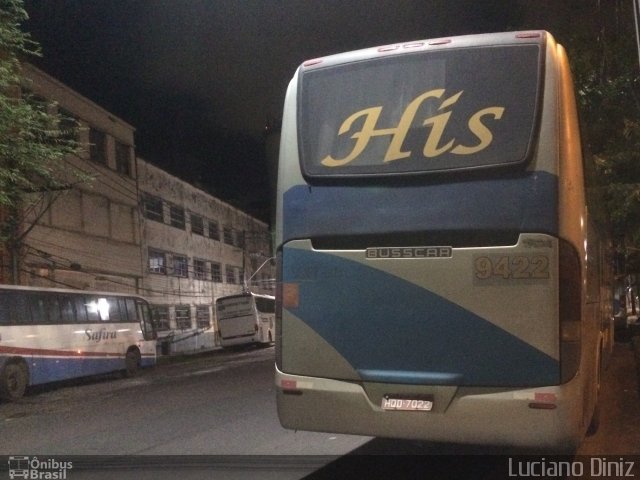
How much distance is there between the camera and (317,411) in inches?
218

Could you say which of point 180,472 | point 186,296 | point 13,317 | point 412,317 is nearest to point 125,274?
point 186,296

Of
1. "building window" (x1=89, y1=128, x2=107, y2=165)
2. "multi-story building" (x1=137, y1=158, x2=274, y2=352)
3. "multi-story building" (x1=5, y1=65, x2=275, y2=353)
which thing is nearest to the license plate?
"multi-story building" (x1=5, y1=65, x2=275, y2=353)

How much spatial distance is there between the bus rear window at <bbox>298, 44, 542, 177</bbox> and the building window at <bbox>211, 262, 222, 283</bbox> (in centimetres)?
4125

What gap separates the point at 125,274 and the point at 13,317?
1755cm

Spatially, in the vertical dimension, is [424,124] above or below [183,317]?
above

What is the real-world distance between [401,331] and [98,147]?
30.1 m

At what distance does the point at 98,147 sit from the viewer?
32750 mm

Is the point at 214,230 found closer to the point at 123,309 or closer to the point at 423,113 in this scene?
the point at 123,309

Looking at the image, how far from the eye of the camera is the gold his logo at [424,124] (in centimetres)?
521

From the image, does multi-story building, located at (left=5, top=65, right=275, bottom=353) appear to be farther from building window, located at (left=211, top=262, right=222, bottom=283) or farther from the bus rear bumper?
the bus rear bumper

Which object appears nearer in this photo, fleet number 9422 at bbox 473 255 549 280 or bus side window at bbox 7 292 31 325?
fleet number 9422 at bbox 473 255 549 280

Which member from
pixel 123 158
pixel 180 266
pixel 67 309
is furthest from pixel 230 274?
pixel 67 309

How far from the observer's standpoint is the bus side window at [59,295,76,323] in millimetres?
18797

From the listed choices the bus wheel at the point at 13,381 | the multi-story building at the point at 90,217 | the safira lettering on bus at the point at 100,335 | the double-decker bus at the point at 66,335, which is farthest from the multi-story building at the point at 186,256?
the bus wheel at the point at 13,381
